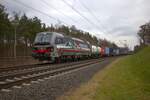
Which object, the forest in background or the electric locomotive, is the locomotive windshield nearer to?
the electric locomotive

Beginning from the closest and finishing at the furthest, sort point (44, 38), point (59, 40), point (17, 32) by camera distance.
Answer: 1. point (44, 38)
2. point (59, 40)
3. point (17, 32)

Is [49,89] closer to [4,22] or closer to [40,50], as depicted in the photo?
[40,50]

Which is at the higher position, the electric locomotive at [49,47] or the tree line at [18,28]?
the tree line at [18,28]

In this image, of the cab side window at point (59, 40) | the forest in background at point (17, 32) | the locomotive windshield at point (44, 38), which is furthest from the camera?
the forest in background at point (17, 32)

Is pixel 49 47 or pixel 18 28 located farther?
pixel 18 28

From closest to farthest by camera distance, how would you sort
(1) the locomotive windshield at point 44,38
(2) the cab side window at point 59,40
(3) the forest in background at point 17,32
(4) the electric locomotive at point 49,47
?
1. (4) the electric locomotive at point 49,47
2. (1) the locomotive windshield at point 44,38
3. (2) the cab side window at point 59,40
4. (3) the forest in background at point 17,32

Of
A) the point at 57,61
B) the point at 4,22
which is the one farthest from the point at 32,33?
the point at 57,61

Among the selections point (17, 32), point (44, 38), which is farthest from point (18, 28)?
point (44, 38)

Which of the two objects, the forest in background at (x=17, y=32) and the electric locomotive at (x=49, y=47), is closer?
the electric locomotive at (x=49, y=47)

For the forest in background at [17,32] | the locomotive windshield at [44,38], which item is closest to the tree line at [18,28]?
the forest in background at [17,32]

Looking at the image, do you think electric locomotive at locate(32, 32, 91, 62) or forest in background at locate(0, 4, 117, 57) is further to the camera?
forest in background at locate(0, 4, 117, 57)

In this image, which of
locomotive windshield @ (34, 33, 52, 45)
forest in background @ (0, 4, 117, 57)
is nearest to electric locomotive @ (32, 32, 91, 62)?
locomotive windshield @ (34, 33, 52, 45)

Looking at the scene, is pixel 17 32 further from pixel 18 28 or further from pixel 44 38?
pixel 44 38

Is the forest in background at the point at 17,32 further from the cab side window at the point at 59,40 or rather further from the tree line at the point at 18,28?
the cab side window at the point at 59,40
